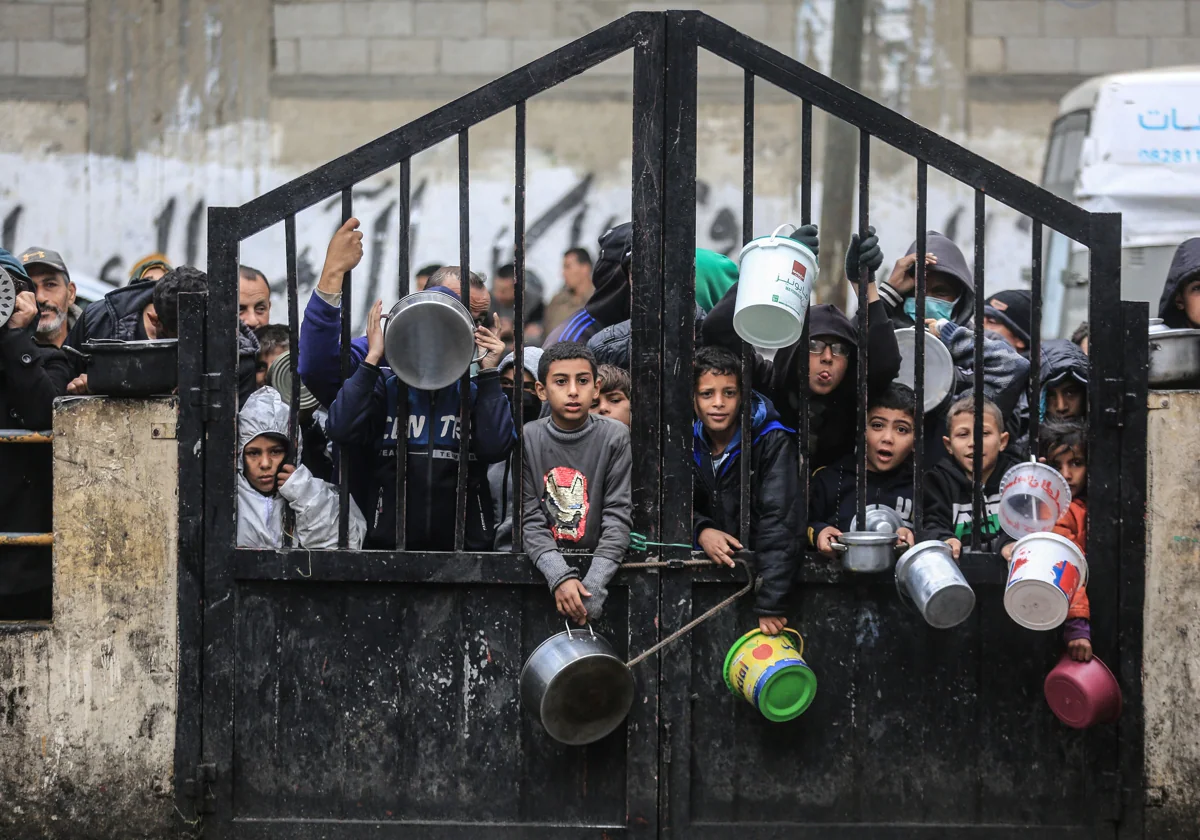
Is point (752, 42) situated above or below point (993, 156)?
below

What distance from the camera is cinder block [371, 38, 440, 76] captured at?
490 inches

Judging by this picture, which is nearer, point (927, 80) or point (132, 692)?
point (132, 692)

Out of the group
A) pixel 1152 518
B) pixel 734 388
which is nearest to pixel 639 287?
pixel 734 388

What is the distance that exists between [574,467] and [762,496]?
58 cm

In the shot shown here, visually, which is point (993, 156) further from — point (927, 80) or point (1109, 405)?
point (1109, 405)

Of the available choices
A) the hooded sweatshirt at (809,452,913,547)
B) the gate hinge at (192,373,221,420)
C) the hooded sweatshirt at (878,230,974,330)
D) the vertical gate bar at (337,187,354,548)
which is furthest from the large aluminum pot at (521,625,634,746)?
the hooded sweatshirt at (878,230,974,330)

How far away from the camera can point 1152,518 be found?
3824 millimetres

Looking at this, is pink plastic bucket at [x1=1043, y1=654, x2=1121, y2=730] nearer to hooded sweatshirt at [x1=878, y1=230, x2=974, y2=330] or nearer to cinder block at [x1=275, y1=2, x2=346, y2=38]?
hooded sweatshirt at [x1=878, y1=230, x2=974, y2=330]

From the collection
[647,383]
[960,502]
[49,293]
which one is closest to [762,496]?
[647,383]

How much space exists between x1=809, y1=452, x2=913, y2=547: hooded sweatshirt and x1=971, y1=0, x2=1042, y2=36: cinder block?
31.9ft

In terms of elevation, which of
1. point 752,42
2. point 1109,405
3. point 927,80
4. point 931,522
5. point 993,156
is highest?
point 927,80

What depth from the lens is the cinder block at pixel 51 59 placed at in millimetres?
12445

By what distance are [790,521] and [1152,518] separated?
1.10m

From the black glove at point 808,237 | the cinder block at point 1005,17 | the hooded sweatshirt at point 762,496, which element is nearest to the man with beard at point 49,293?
the hooded sweatshirt at point 762,496
